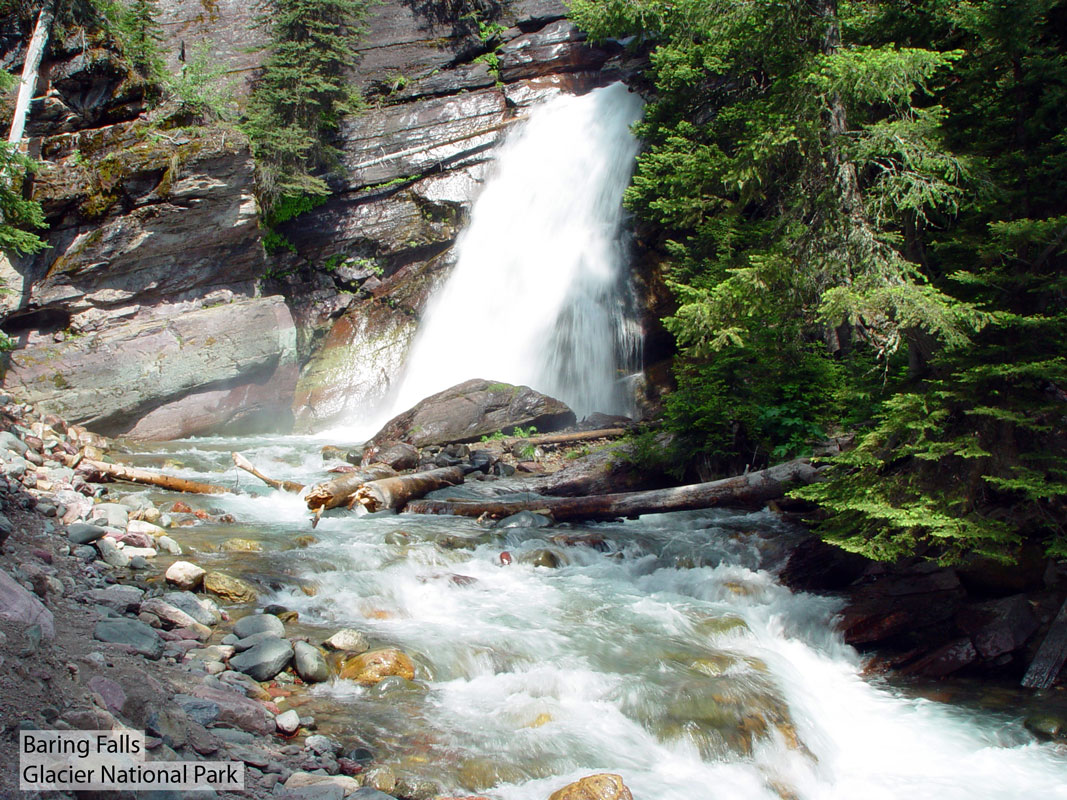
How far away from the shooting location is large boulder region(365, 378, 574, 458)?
1415cm

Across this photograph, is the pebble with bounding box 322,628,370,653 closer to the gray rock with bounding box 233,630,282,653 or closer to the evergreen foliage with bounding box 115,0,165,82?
the gray rock with bounding box 233,630,282,653

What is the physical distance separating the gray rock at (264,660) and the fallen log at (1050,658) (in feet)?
18.8

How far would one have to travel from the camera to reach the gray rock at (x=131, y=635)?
13.1ft

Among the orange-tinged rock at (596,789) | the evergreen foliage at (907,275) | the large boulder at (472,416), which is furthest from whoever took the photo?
the large boulder at (472,416)

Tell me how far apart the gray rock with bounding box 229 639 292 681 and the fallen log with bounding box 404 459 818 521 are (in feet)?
15.1

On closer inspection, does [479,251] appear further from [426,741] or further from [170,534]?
[426,741]

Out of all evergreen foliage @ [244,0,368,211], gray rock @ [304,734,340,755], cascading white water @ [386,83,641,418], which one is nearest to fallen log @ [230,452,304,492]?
gray rock @ [304,734,340,755]

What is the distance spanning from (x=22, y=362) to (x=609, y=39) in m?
20.1

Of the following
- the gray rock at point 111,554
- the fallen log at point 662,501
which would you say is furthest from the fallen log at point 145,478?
the gray rock at point 111,554

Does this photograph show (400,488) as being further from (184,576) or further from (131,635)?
(131,635)

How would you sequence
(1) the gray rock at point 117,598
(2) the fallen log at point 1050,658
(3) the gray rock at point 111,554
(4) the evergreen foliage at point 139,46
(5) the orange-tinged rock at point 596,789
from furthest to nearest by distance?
(4) the evergreen foliage at point 139,46, (3) the gray rock at point 111,554, (2) the fallen log at point 1050,658, (1) the gray rock at point 117,598, (5) the orange-tinged rock at point 596,789

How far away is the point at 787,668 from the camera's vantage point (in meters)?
5.41

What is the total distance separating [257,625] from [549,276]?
53.0 ft

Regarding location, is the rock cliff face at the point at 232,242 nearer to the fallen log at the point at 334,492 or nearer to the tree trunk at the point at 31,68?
the tree trunk at the point at 31,68
